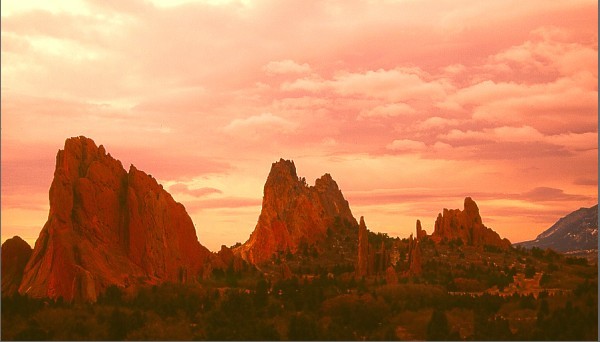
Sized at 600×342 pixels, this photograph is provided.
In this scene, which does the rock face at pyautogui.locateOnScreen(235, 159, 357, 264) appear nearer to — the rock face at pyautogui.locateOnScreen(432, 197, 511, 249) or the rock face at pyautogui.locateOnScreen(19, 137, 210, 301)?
the rock face at pyautogui.locateOnScreen(432, 197, 511, 249)

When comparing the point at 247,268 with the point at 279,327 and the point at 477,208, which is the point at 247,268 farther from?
the point at 477,208

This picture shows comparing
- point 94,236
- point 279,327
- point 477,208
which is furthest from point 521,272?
point 94,236

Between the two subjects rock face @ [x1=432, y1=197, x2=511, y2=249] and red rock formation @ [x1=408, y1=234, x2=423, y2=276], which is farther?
rock face @ [x1=432, y1=197, x2=511, y2=249]

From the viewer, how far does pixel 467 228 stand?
17875 centimetres

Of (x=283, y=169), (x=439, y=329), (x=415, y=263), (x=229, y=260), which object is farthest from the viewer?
(x=283, y=169)

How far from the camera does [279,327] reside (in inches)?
3922

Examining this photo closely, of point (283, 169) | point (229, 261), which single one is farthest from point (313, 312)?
point (283, 169)

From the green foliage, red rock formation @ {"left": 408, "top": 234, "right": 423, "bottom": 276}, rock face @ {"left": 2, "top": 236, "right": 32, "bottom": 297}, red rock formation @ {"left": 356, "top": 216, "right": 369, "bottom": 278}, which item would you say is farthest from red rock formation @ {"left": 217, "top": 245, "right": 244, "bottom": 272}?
the green foliage

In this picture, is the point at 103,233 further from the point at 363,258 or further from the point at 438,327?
the point at 363,258

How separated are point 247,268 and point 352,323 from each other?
42.9 meters

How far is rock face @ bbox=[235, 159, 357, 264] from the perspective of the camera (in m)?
173

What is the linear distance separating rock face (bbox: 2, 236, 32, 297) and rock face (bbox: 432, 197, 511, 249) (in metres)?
95.3

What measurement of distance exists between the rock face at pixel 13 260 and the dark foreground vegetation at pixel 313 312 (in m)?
6.78

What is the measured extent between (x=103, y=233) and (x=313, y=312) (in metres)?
30.4
